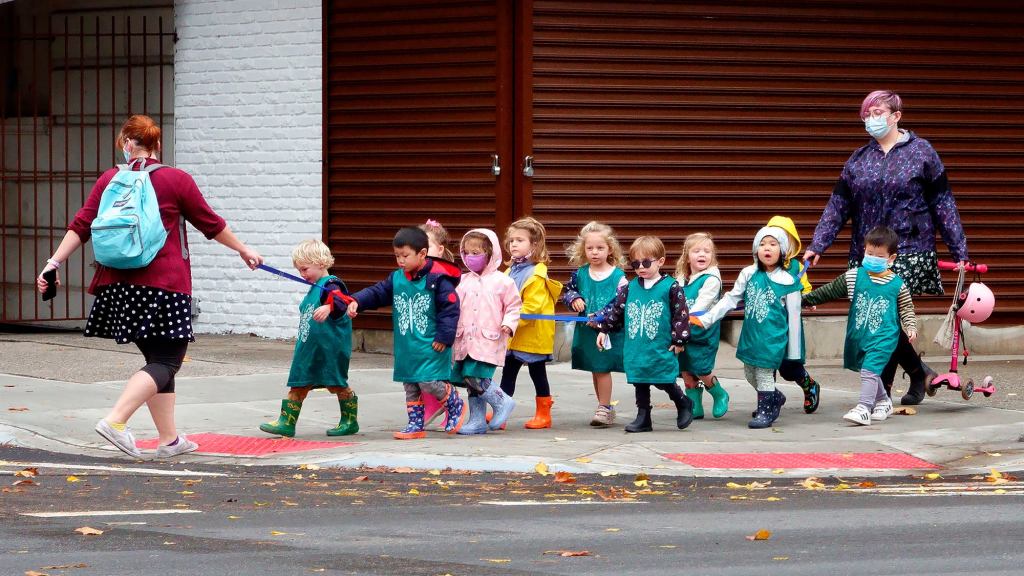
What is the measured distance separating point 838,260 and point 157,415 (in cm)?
712

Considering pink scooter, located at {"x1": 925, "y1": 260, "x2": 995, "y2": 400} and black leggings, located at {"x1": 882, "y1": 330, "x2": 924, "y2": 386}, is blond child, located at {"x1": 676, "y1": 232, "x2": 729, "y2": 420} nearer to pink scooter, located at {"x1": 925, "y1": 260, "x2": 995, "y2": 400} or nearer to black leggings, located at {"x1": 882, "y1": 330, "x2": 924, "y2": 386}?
black leggings, located at {"x1": 882, "y1": 330, "x2": 924, "y2": 386}

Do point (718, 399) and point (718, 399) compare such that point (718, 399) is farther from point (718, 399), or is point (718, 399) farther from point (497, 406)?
point (497, 406)

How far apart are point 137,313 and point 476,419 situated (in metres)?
2.14

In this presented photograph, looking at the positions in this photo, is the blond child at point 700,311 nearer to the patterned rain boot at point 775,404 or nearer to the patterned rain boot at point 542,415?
the patterned rain boot at point 775,404

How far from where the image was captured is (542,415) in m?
10.2

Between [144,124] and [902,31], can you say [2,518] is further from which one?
[902,31]

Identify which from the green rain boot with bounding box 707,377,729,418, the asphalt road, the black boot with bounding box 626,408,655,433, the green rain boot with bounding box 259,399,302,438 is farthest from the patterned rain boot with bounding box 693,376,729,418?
the green rain boot with bounding box 259,399,302,438

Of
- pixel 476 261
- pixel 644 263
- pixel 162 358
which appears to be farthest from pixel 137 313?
pixel 644 263

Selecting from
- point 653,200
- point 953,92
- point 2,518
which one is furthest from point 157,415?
point 953,92

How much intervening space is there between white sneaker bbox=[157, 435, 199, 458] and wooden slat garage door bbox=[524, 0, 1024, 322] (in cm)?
498

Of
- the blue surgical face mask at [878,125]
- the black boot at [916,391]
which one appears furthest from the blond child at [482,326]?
the black boot at [916,391]

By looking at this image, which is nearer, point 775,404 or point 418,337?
point 418,337

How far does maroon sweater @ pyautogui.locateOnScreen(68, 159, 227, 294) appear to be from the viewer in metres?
8.74

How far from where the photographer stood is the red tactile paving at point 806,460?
345 inches
